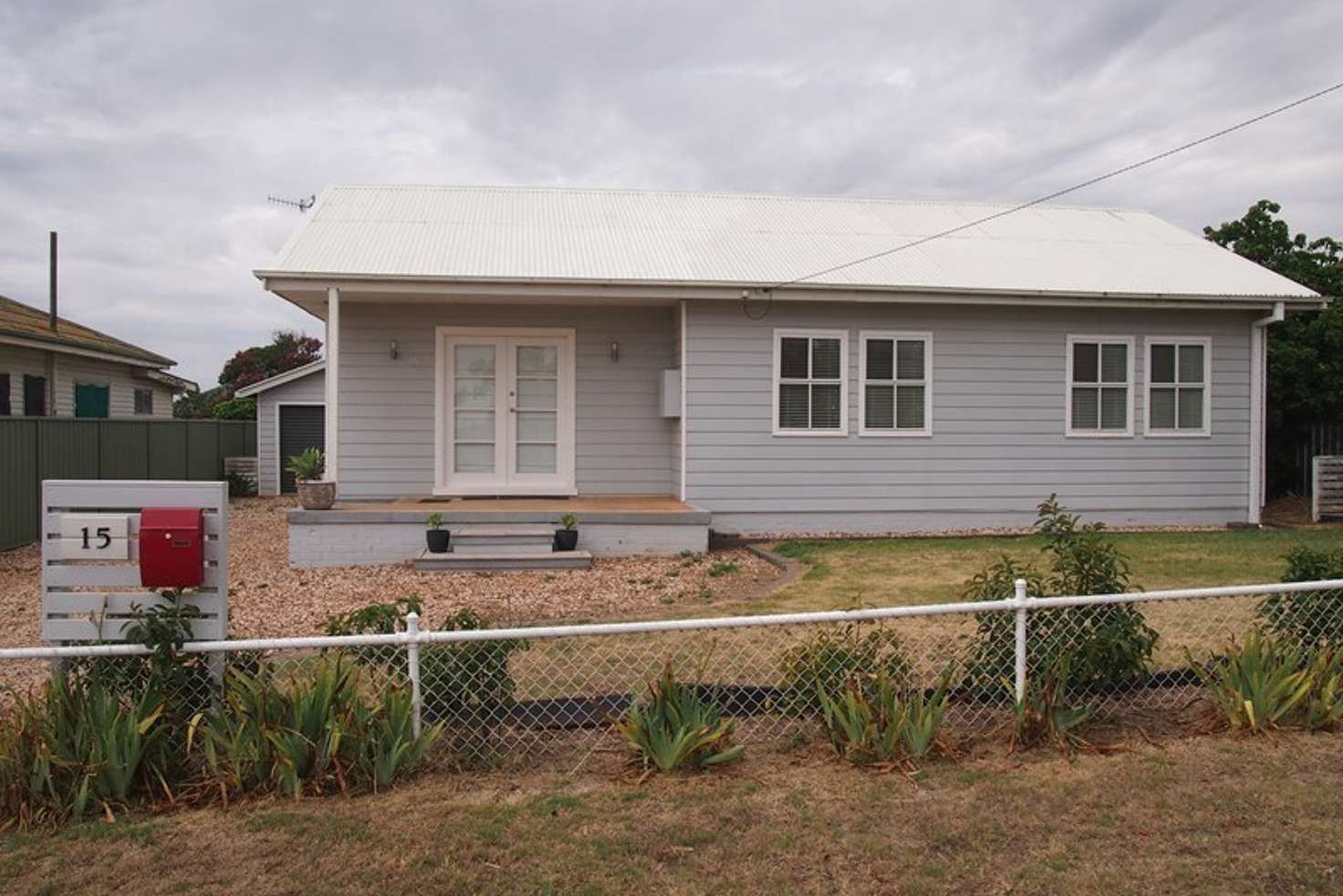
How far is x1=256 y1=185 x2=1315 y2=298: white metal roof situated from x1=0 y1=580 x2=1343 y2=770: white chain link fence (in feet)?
23.1

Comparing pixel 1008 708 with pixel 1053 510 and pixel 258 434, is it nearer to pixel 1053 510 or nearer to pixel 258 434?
pixel 1053 510

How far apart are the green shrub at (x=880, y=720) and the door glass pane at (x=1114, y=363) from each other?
936 cm

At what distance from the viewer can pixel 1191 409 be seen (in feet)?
41.0

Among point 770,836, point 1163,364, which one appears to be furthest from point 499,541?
point 1163,364

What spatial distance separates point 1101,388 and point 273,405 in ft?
52.4

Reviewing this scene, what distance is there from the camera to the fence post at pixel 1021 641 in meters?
4.14

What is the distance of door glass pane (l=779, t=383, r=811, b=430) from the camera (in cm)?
1173

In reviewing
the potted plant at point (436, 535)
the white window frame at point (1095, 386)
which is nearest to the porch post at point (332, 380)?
the potted plant at point (436, 535)

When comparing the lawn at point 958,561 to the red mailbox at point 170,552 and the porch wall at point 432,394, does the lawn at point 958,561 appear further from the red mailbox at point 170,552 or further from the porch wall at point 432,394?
the red mailbox at point 170,552

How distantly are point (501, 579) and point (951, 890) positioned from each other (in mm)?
6531

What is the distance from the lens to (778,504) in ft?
38.4

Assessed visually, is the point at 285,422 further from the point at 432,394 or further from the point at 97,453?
the point at 432,394

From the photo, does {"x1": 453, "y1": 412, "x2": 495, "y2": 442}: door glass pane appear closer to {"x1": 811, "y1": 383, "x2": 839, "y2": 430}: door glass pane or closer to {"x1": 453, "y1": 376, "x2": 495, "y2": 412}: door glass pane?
{"x1": 453, "y1": 376, "x2": 495, "y2": 412}: door glass pane

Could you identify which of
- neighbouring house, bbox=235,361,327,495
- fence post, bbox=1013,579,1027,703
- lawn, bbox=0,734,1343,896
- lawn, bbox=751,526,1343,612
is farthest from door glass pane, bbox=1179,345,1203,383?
neighbouring house, bbox=235,361,327,495
